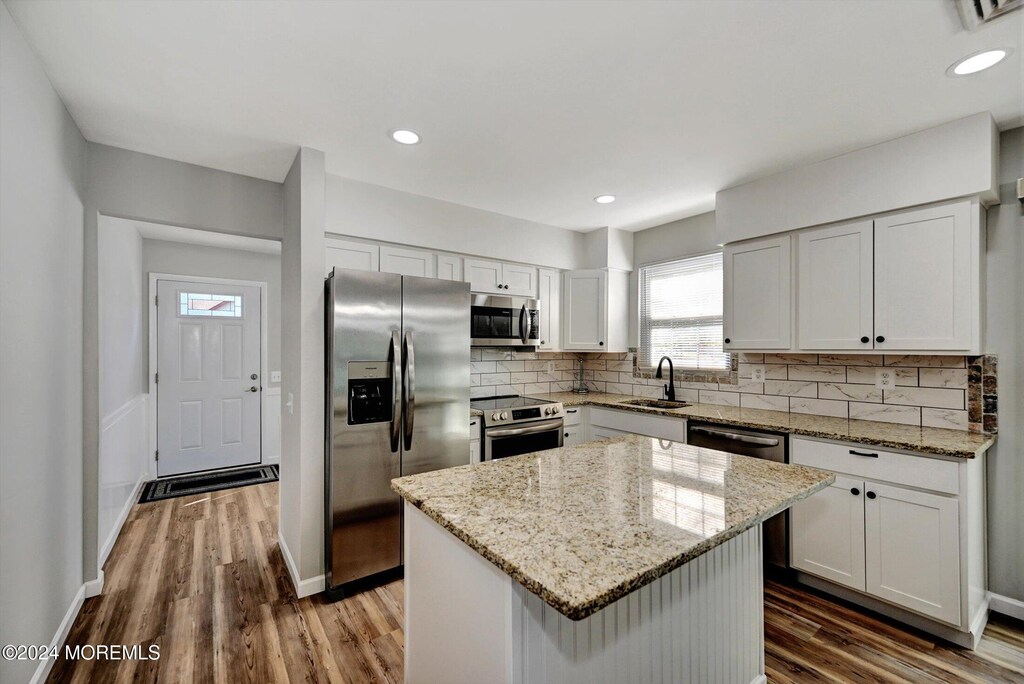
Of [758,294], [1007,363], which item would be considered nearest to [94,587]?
[758,294]

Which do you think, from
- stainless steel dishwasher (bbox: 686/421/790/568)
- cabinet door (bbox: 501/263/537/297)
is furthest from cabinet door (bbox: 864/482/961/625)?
cabinet door (bbox: 501/263/537/297)

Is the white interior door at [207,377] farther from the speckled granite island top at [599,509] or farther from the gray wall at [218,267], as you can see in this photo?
the speckled granite island top at [599,509]

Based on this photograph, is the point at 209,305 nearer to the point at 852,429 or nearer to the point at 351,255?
the point at 351,255

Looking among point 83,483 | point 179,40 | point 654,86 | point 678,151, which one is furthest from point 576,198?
point 83,483

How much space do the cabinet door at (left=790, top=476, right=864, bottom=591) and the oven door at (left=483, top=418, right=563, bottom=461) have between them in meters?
1.62

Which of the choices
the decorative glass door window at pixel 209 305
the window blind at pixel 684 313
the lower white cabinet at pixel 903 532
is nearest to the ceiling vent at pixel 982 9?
the lower white cabinet at pixel 903 532

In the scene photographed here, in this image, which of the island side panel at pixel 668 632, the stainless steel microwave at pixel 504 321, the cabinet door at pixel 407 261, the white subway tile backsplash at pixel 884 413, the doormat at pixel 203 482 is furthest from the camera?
the doormat at pixel 203 482

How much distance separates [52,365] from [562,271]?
11.4 ft

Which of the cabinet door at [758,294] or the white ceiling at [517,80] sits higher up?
the white ceiling at [517,80]

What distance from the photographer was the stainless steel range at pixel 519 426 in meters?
3.29

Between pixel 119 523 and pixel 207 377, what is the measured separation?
5.88ft

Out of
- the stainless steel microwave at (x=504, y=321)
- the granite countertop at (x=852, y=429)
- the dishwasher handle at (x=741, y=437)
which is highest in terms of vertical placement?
the stainless steel microwave at (x=504, y=321)

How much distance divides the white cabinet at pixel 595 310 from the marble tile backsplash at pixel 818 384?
325 mm

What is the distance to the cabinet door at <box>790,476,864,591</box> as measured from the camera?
7.64 ft
